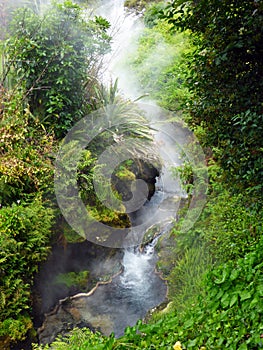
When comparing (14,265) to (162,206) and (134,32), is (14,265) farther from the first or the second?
(134,32)

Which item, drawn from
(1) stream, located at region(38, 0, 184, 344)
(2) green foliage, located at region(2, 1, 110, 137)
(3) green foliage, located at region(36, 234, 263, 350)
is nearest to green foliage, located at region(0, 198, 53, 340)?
(1) stream, located at region(38, 0, 184, 344)

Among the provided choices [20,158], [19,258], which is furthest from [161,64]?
[19,258]

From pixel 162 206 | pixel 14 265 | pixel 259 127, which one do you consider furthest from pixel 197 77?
pixel 162 206

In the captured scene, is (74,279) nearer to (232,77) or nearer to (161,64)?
(232,77)

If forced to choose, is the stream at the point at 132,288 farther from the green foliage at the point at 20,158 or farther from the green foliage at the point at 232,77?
the green foliage at the point at 232,77

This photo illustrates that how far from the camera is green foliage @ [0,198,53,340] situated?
3521mm

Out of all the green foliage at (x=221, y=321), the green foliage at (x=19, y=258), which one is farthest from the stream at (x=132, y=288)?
the green foliage at (x=221, y=321)

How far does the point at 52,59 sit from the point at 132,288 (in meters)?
3.79

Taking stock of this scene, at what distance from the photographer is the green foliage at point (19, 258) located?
3521mm

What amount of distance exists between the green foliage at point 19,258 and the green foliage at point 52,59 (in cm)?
182

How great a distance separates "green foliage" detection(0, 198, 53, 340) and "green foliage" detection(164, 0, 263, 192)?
2513mm

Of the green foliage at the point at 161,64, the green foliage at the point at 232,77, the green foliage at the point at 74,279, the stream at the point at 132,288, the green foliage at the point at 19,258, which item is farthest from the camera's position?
the green foliage at the point at 161,64

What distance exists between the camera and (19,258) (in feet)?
12.6

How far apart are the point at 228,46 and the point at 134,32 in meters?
9.62
